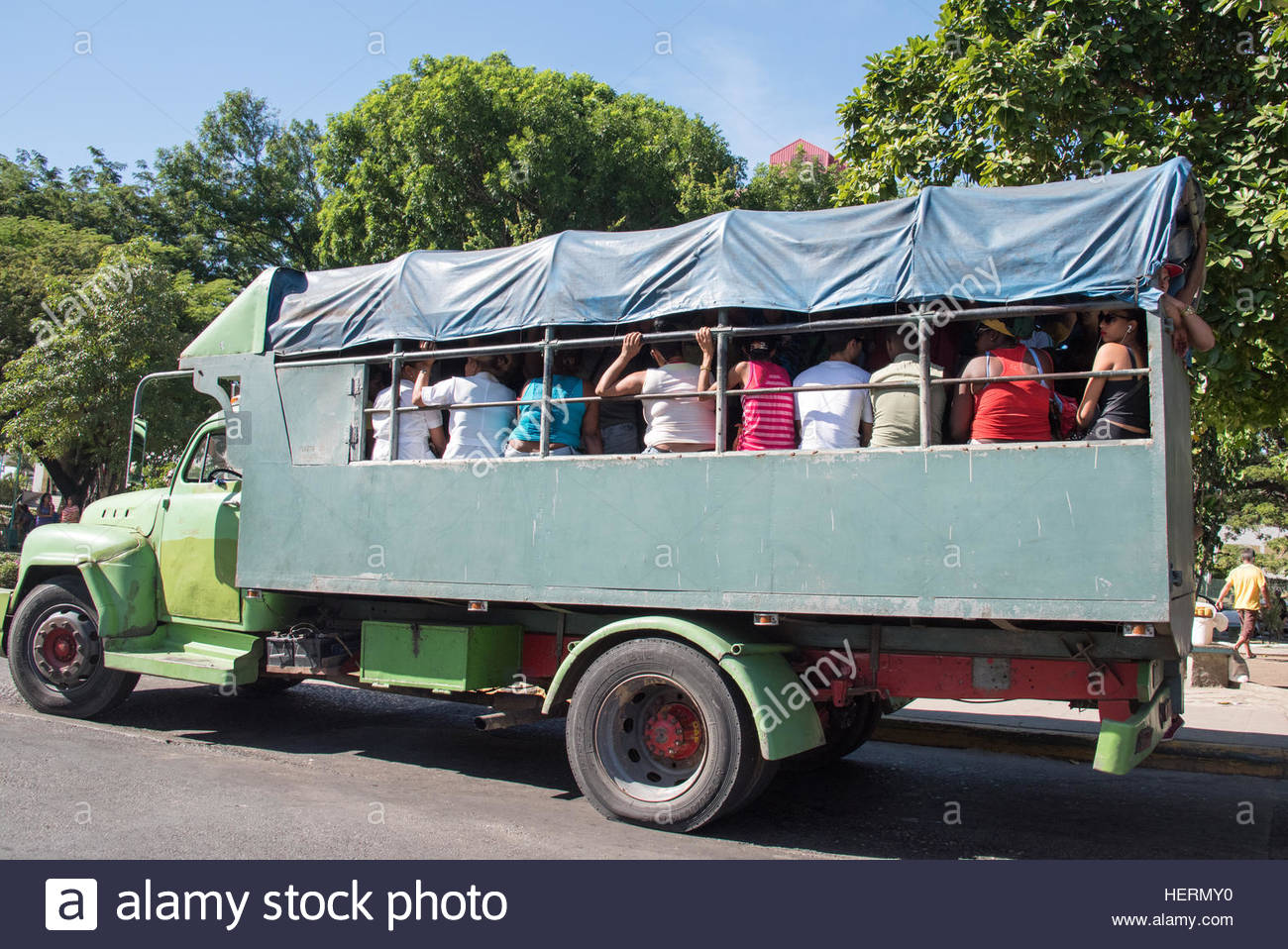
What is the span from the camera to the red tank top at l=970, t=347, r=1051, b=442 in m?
4.81

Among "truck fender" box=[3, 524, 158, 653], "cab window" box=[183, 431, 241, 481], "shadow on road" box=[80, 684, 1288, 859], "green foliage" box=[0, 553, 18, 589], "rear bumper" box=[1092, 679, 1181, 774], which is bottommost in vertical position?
"shadow on road" box=[80, 684, 1288, 859]

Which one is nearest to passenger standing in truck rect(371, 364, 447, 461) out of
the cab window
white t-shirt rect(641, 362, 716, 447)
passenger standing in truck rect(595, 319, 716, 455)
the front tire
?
passenger standing in truck rect(595, 319, 716, 455)

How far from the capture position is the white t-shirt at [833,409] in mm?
5180

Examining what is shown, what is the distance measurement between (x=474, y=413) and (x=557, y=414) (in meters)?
0.59

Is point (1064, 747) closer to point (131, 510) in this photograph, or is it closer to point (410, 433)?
point (410, 433)

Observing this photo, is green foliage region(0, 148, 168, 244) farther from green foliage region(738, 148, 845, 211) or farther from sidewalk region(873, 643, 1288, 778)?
sidewalk region(873, 643, 1288, 778)

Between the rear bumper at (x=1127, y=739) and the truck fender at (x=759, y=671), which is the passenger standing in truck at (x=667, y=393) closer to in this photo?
the truck fender at (x=759, y=671)

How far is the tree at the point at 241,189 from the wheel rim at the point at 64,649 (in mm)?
23251

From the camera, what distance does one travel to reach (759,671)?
5156mm

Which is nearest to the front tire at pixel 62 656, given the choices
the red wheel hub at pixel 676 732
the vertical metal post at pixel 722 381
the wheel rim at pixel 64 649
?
the wheel rim at pixel 64 649

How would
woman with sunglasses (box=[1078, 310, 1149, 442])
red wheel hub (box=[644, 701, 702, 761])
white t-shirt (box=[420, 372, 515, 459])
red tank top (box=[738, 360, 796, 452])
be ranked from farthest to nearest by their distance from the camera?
white t-shirt (box=[420, 372, 515, 459]), red wheel hub (box=[644, 701, 702, 761]), red tank top (box=[738, 360, 796, 452]), woman with sunglasses (box=[1078, 310, 1149, 442])

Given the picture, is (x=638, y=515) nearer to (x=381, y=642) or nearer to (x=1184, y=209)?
(x=381, y=642)

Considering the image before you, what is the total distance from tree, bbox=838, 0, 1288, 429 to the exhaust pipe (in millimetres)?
5404
